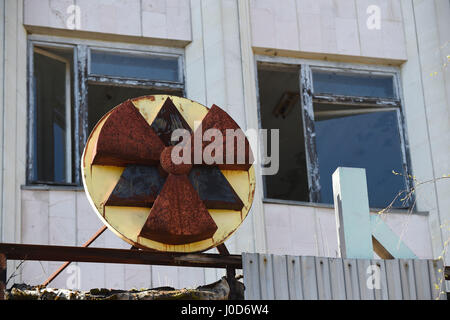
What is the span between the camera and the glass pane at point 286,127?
18.5 m

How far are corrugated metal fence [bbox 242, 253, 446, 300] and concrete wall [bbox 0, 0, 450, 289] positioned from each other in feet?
11.5

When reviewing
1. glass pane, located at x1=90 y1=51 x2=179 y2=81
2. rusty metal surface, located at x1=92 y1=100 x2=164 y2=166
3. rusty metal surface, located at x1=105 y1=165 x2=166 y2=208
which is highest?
glass pane, located at x1=90 y1=51 x2=179 y2=81

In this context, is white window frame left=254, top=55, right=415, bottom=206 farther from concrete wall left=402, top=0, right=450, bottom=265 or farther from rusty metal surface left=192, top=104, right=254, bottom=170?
rusty metal surface left=192, top=104, right=254, bottom=170

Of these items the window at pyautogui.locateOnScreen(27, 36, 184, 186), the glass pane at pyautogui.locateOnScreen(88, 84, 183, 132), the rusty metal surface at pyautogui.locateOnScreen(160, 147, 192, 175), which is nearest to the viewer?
the rusty metal surface at pyautogui.locateOnScreen(160, 147, 192, 175)

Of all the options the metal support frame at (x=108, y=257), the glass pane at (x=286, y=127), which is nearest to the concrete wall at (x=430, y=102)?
the glass pane at (x=286, y=127)

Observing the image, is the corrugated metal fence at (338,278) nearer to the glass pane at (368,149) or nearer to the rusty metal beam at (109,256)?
the rusty metal beam at (109,256)

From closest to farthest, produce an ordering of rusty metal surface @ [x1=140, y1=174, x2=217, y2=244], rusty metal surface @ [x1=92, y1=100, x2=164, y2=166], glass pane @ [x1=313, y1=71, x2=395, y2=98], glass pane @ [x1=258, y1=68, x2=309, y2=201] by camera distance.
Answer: rusty metal surface @ [x1=140, y1=174, x2=217, y2=244] < rusty metal surface @ [x1=92, y1=100, x2=164, y2=166] < glass pane @ [x1=313, y1=71, x2=395, y2=98] < glass pane @ [x1=258, y1=68, x2=309, y2=201]

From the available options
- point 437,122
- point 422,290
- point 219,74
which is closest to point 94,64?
point 219,74

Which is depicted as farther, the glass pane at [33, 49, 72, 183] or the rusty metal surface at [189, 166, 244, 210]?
the glass pane at [33, 49, 72, 183]

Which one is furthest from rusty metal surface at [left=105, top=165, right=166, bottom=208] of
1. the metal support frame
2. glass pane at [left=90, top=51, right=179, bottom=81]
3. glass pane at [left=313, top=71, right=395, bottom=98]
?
glass pane at [left=313, top=71, right=395, bottom=98]

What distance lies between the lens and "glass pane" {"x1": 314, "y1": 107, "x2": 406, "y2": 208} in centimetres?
1691

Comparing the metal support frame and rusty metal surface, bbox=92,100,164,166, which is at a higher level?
rusty metal surface, bbox=92,100,164,166

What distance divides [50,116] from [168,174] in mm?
5619
